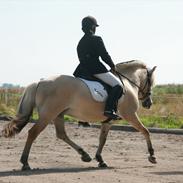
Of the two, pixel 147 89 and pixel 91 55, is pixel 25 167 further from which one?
pixel 147 89

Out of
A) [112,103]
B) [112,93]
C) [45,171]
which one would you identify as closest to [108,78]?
[112,93]

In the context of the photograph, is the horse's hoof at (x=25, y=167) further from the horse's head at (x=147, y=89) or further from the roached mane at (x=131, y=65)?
the horse's head at (x=147, y=89)

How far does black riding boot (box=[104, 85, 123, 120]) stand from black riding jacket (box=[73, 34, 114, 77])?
46 centimetres

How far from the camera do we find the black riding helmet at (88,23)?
11.8 meters

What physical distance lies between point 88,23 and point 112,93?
1515 millimetres

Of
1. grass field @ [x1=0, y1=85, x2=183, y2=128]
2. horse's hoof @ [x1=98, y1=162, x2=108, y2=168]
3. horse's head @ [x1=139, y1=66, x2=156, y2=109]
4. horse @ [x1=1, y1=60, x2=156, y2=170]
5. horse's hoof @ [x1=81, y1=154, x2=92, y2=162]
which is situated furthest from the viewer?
grass field @ [x1=0, y1=85, x2=183, y2=128]

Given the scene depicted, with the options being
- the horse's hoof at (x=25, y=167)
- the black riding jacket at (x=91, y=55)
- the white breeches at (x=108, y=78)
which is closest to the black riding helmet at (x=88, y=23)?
the black riding jacket at (x=91, y=55)

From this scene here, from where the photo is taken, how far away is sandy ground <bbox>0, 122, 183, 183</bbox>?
995cm

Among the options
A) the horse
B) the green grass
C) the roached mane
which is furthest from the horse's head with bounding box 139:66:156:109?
the green grass

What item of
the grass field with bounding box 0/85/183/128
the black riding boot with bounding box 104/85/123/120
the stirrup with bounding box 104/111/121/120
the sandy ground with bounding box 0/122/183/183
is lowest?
the grass field with bounding box 0/85/183/128

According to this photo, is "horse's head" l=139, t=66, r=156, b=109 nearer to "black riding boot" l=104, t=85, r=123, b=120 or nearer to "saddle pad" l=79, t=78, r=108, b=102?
"black riding boot" l=104, t=85, r=123, b=120

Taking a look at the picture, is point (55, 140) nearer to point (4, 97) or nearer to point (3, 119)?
point (3, 119)

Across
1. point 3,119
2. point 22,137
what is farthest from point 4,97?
point 22,137

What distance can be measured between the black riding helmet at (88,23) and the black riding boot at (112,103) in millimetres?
1327
